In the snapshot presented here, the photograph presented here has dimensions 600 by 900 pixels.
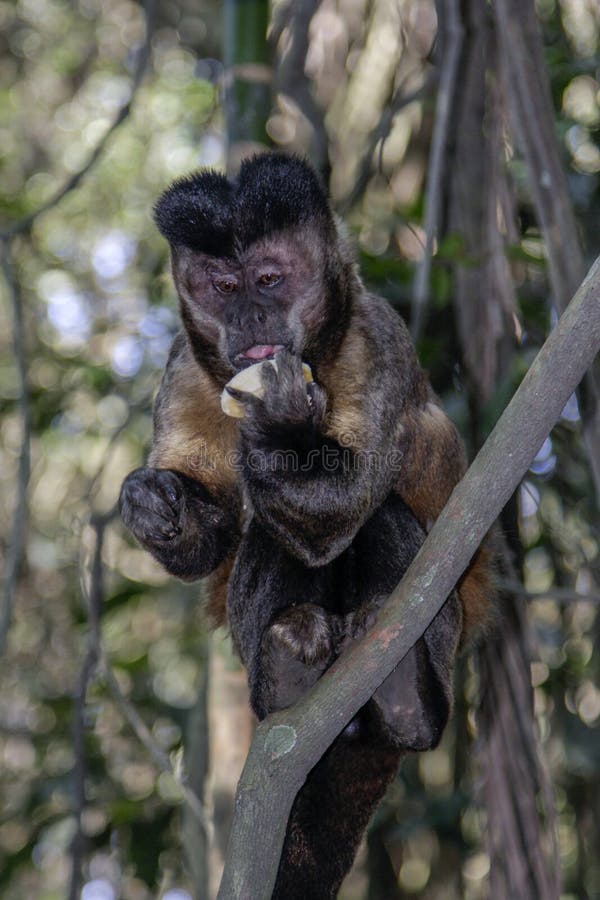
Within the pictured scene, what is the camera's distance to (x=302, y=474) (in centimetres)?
268

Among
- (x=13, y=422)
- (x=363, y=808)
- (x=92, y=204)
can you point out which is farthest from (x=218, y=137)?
(x=363, y=808)

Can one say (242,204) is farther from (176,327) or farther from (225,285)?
(176,327)

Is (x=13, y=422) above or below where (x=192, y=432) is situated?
below

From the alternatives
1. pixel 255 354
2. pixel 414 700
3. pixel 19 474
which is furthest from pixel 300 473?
pixel 19 474

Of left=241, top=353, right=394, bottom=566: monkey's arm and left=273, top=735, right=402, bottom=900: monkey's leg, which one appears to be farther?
left=273, top=735, right=402, bottom=900: monkey's leg

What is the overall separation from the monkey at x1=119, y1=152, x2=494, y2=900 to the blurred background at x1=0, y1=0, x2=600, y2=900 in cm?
50

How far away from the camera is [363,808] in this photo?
2992 millimetres

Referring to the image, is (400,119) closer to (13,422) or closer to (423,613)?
(13,422)

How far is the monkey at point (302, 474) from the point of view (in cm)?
271

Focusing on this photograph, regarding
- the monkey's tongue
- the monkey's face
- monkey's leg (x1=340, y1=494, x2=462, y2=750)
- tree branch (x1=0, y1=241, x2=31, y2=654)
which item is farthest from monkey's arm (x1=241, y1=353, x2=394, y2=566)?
tree branch (x1=0, y1=241, x2=31, y2=654)

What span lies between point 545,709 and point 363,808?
102 inches

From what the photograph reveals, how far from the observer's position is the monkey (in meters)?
2.71

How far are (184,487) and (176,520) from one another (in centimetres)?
22

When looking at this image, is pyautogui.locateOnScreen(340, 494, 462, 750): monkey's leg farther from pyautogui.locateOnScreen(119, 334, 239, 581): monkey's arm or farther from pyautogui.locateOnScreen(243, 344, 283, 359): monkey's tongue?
pyautogui.locateOnScreen(243, 344, 283, 359): monkey's tongue
